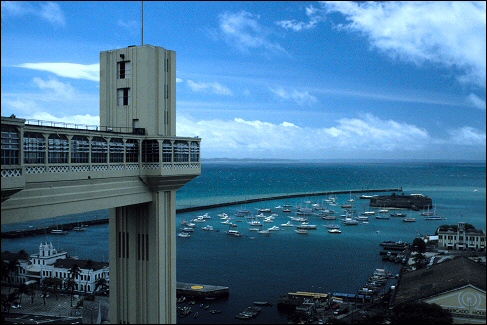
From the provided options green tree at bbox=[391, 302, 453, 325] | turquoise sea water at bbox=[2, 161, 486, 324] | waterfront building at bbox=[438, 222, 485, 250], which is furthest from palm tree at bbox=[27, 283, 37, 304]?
waterfront building at bbox=[438, 222, 485, 250]

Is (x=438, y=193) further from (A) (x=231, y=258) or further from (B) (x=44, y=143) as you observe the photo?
(B) (x=44, y=143)

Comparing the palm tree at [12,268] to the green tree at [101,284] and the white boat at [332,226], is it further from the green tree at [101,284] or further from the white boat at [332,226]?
the white boat at [332,226]

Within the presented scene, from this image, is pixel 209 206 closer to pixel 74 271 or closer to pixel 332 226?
pixel 332 226

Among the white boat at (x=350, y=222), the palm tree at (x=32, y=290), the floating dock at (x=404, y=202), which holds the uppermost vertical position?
the floating dock at (x=404, y=202)

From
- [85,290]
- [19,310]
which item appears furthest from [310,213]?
[19,310]

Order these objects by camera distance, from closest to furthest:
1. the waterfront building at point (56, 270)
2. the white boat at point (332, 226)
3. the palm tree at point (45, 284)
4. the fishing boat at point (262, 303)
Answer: the fishing boat at point (262, 303)
the palm tree at point (45, 284)
the waterfront building at point (56, 270)
the white boat at point (332, 226)

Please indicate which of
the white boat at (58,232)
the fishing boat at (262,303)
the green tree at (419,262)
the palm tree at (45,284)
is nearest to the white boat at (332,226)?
the green tree at (419,262)
